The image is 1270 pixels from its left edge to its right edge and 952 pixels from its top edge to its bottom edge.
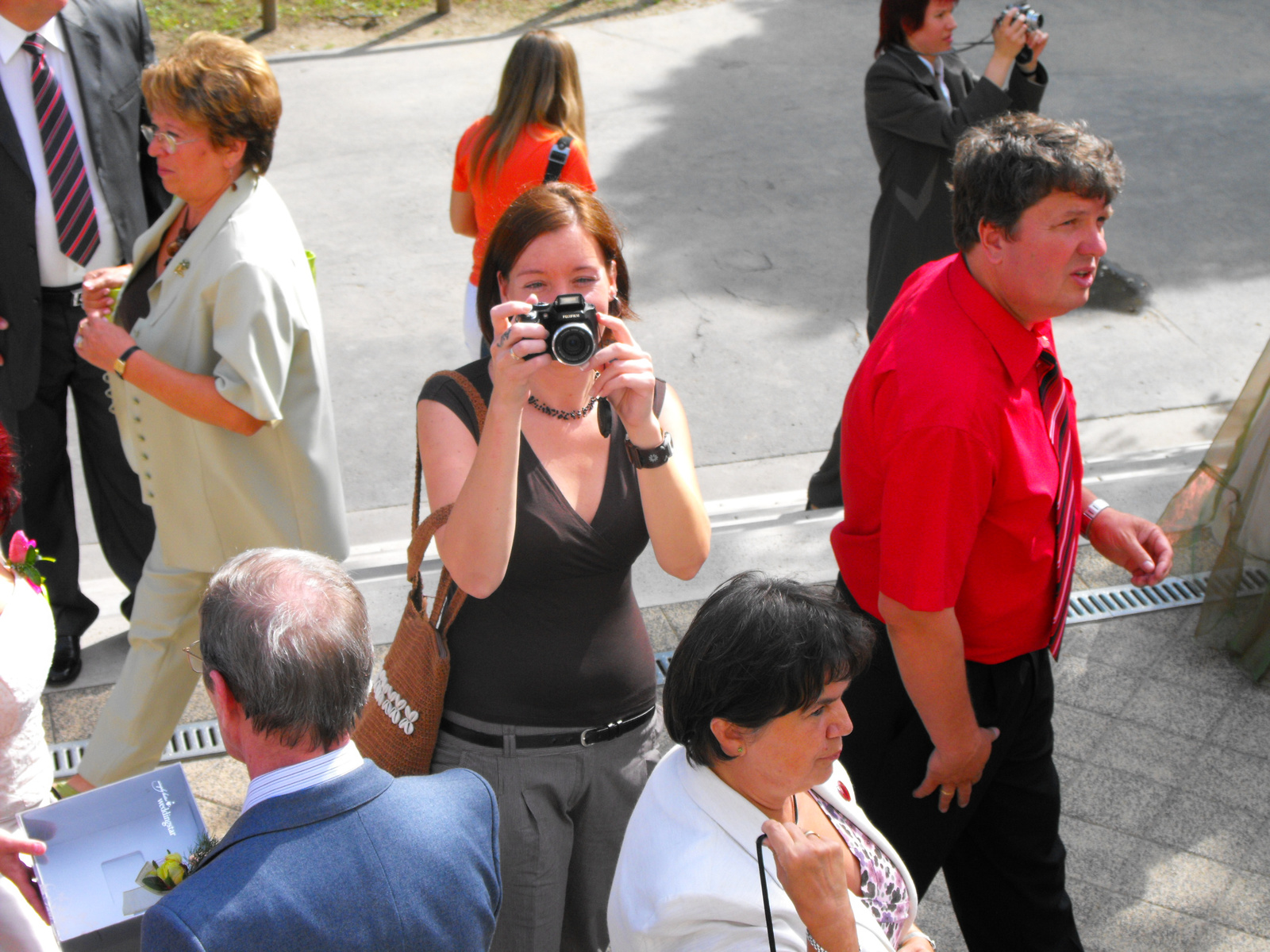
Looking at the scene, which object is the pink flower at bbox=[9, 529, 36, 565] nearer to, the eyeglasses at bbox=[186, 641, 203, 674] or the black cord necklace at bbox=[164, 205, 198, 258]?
the eyeglasses at bbox=[186, 641, 203, 674]

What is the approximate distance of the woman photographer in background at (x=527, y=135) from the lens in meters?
4.04

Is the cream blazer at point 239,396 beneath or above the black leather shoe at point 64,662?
above

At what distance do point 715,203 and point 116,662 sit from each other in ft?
17.0

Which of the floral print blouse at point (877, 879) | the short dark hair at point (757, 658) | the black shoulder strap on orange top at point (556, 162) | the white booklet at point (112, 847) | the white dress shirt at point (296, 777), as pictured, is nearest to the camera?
the white dress shirt at point (296, 777)

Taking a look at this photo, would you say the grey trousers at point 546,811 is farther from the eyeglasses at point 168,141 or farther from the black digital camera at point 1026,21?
the black digital camera at point 1026,21

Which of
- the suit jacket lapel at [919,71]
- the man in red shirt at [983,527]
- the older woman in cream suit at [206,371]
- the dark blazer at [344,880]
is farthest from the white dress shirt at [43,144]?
the suit jacket lapel at [919,71]

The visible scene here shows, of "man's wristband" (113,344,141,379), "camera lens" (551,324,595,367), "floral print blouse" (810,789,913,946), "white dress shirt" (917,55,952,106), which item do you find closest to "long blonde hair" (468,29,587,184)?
"white dress shirt" (917,55,952,106)

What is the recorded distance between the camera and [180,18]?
1091 cm

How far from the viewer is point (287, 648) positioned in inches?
63.4

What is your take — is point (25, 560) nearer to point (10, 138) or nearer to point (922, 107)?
point (10, 138)

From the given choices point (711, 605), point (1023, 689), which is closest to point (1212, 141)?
point (1023, 689)

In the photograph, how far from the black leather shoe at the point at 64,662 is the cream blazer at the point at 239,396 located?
0.91m

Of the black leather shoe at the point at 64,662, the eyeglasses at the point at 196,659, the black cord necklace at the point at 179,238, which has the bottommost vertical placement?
the black leather shoe at the point at 64,662

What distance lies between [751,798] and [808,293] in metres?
5.15
